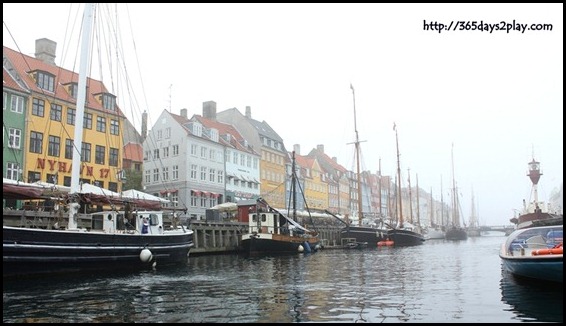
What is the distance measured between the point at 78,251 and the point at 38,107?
88.0ft

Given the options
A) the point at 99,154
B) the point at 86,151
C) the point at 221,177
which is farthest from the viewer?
the point at 221,177

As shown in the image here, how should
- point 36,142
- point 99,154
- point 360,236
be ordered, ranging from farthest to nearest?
point 360,236 < point 99,154 < point 36,142

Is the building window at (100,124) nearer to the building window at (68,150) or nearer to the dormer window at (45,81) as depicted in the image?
the building window at (68,150)

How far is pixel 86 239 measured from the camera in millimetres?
22516

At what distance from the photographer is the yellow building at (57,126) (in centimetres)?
4334

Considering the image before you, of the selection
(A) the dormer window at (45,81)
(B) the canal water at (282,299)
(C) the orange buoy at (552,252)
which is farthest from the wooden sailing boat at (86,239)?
(A) the dormer window at (45,81)

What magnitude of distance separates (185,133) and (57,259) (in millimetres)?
40827

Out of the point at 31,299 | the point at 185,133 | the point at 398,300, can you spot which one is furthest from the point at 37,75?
the point at 398,300

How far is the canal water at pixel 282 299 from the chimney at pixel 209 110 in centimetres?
5230

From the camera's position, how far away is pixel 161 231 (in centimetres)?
2866

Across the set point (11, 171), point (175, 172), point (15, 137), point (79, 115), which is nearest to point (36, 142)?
point (15, 137)

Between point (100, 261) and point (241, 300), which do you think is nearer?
point (241, 300)

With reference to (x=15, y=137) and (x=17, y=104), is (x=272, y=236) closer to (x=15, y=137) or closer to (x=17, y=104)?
(x=15, y=137)

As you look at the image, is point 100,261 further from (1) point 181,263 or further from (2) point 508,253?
(2) point 508,253
